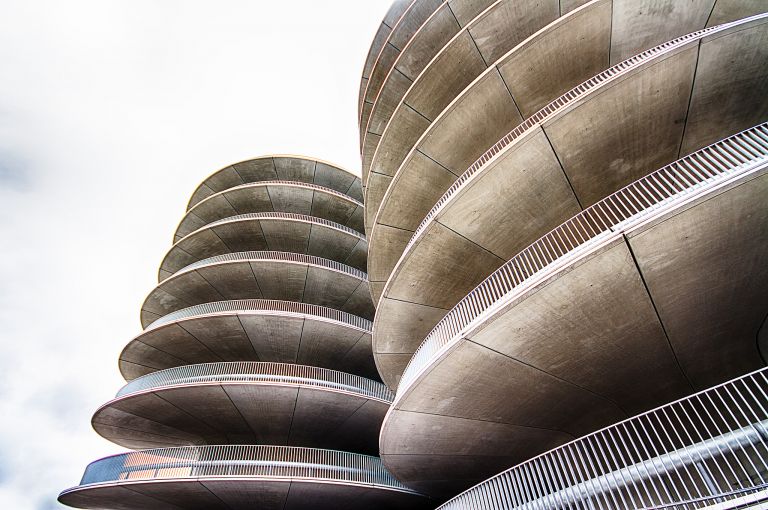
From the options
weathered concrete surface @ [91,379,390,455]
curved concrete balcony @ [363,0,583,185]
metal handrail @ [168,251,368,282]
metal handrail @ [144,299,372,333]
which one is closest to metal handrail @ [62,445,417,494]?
weathered concrete surface @ [91,379,390,455]

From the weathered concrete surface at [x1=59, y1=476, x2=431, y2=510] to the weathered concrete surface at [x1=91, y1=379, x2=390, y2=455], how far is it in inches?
106

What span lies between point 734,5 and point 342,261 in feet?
58.8

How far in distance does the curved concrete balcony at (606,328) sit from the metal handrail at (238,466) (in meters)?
2.28

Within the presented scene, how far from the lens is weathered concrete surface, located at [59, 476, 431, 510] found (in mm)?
12609

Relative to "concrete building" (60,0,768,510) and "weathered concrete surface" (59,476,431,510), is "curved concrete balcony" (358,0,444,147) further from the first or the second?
"weathered concrete surface" (59,476,431,510)

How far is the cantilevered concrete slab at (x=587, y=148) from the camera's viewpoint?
867cm

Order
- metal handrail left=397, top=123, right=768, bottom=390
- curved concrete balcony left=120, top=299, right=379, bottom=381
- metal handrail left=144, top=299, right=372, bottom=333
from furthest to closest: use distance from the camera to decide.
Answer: metal handrail left=144, top=299, right=372, bottom=333, curved concrete balcony left=120, top=299, right=379, bottom=381, metal handrail left=397, top=123, right=768, bottom=390

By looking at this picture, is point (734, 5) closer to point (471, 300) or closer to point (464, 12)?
point (464, 12)

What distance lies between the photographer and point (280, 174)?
2492 centimetres

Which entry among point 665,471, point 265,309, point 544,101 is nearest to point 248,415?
point 265,309

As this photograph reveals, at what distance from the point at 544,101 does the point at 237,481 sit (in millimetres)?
15177

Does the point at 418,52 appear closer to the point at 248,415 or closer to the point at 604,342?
the point at 604,342

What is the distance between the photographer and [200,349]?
56.5ft

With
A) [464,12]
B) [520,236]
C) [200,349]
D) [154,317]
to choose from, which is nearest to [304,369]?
[200,349]
